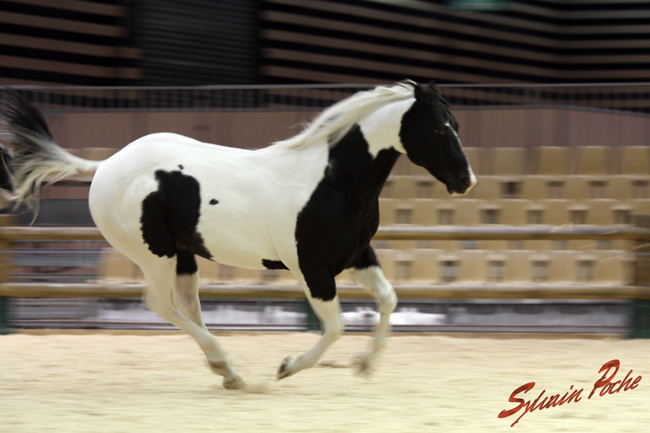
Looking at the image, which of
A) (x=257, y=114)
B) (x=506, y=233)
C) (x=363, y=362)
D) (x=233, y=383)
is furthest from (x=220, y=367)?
(x=257, y=114)

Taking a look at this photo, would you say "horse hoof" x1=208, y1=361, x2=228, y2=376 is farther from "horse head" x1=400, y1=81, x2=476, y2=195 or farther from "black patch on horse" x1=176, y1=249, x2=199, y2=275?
"horse head" x1=400, y1=81, x2=476, y2=195

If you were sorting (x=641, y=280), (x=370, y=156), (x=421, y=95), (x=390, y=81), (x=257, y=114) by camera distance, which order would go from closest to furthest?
(x=421, y=95) → (x=370, y=156) → (x=641, y=280) → (x=257, y=114) → (x=390, y=81)

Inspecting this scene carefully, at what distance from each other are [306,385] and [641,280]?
282 cm

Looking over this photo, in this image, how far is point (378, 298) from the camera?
128 inches

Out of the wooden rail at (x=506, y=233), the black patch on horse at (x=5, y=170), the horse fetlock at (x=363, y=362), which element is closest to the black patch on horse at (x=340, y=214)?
the horse fetlock at (x=363, y=362)

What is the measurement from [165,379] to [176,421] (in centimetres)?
97

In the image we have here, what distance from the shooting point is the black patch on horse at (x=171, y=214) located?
313 centimetres

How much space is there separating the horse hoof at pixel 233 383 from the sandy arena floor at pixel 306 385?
0.22ft

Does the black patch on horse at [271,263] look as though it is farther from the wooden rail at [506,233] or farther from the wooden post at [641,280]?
the wooden post at [641,280]

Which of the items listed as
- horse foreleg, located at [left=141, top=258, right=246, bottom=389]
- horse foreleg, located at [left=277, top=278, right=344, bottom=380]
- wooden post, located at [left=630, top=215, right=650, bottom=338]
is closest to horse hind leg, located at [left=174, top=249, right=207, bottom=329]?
horse foreleg, located at [left=141, top=258, right=246, bottom=389]

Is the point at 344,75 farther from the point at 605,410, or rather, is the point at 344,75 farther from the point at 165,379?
the point at 605,410

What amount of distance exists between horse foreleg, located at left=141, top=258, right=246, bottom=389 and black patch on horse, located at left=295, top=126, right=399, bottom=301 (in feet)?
1.98

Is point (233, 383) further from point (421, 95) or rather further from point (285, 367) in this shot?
point (421, 95)

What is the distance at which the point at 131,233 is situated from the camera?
10.5 feet
